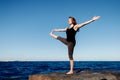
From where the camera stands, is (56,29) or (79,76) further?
(56,29)

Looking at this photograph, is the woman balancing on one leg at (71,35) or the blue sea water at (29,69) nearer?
the woman balancing on one leg at (71,35)

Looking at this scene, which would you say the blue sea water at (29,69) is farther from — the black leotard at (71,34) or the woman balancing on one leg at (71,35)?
the black leotard at (71,34)

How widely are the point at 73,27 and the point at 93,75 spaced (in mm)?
1985

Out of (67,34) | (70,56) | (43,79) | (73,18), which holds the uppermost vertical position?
(73,18)

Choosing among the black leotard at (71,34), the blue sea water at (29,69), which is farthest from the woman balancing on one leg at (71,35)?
the blue sea water at (29,69)

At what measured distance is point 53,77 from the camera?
9.00 metres

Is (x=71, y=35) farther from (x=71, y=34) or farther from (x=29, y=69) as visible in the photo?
(x=29, y=69)

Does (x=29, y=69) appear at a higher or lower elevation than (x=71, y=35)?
lower

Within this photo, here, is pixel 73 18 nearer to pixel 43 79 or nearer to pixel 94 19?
pixel 94 19

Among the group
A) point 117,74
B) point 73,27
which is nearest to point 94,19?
point 73,27

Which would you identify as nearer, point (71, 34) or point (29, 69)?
point (71, 34)

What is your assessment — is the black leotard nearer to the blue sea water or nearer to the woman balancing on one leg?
the woman balancing on one leg

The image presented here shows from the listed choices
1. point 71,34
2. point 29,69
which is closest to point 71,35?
point 71,34

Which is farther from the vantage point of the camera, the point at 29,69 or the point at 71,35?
the point at 29,69
